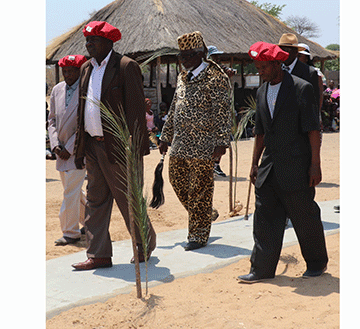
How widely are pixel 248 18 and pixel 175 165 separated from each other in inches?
703

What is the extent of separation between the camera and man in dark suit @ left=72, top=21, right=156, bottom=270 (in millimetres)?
4340

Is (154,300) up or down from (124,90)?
down

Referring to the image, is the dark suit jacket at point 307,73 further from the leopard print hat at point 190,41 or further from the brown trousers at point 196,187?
the brown trousers at point 196,187

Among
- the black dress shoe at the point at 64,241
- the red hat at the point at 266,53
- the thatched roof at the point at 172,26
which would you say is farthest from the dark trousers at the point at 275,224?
the thatched roof at the point at 172,26

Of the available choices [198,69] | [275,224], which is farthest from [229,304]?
[198,69]

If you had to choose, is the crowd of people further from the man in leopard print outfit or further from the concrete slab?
the concrete slab

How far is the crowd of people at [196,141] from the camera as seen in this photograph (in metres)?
3.95

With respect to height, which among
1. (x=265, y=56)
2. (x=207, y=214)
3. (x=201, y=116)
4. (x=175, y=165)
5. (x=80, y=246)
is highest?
(x=265, y=56)

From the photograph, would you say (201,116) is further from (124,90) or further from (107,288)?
(107,288)

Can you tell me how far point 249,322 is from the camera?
11.0 feet

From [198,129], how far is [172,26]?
1331 cm

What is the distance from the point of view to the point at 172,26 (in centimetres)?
1756

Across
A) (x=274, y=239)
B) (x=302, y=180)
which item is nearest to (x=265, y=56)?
(x=302, y=180)

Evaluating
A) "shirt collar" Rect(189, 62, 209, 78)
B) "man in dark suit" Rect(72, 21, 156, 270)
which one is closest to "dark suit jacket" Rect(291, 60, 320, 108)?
"shirt collar" Rect(189, 62, 209, 78)
